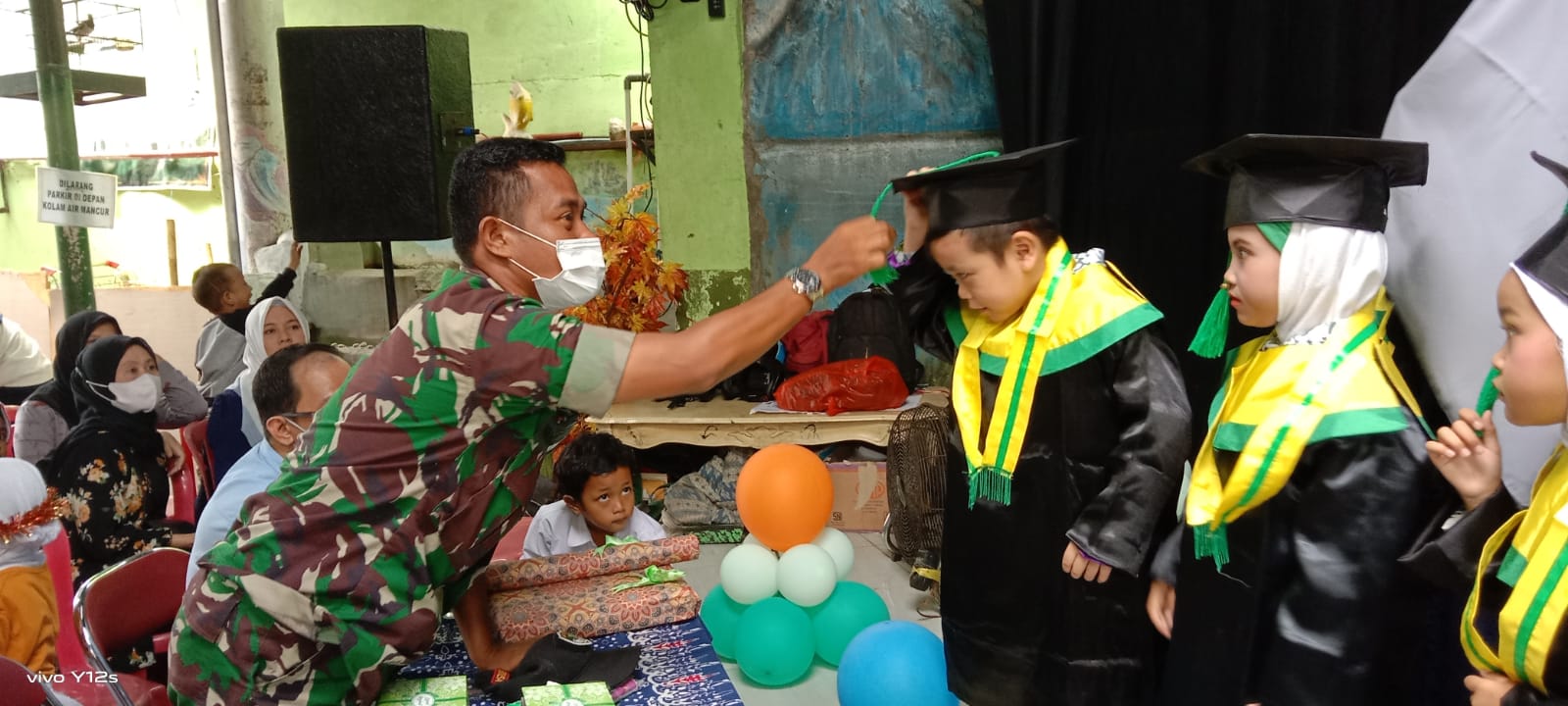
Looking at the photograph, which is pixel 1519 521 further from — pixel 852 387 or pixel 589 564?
pixel 852 387

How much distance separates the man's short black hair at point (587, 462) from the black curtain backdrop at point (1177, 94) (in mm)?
2147

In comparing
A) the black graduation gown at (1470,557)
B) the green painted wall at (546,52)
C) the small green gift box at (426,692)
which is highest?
the green painted wall at (546,52)

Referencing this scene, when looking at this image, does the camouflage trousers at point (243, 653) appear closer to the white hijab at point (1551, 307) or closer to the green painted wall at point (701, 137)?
the white hijab at point (1551, 307)

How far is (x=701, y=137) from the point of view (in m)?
5.48

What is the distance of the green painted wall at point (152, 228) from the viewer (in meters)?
10.1

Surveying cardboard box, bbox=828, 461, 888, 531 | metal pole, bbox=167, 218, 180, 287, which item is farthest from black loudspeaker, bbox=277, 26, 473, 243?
metal pole, bbox=167, 218, 180, 287

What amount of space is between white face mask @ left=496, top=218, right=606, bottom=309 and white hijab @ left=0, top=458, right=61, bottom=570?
62.6 inches

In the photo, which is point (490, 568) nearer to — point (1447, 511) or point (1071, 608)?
point (1071, 608)

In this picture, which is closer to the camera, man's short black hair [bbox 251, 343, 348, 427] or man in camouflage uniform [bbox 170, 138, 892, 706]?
man in camouflage uniform [bbox 170, 138, 892, 706]

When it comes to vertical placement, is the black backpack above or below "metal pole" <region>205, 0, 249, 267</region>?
below

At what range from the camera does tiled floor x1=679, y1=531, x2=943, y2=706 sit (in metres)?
2.94

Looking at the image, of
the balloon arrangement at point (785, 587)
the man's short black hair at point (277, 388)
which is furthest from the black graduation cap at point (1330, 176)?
the man's short black hair at point (277, 388)

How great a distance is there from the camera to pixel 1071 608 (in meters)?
2.07

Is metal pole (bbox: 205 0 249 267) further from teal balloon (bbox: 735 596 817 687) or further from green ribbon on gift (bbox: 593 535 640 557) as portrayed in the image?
teal balloon (bbox: 735 596 817 687)
